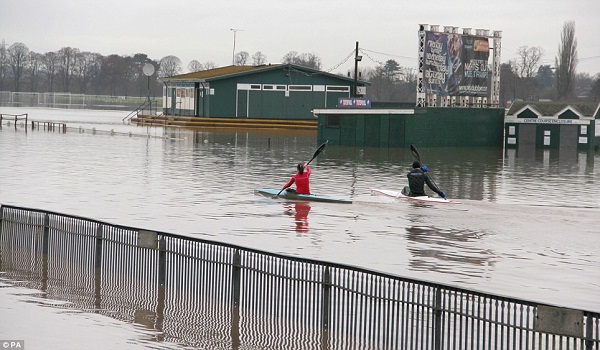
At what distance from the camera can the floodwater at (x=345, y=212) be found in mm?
18844

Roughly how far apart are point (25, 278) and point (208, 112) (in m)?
80.0

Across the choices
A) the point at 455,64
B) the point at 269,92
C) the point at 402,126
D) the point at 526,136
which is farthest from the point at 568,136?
the point at 269,92

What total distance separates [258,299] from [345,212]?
16002 millimetres

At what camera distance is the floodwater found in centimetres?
1884

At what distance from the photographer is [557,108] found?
7900 cm

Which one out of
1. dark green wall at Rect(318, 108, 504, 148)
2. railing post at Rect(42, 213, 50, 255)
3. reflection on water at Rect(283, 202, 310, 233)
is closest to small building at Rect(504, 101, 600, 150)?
dark green wall at Rect(318, 108, 504, 148)

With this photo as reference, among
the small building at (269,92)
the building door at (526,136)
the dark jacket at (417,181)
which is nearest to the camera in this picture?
the dark jacket at (417,181)

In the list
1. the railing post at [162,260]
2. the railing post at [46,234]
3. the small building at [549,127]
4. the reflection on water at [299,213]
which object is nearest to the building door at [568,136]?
the small building at [549,127]

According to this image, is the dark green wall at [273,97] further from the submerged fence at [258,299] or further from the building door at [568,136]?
the submerged fence at [258,299]

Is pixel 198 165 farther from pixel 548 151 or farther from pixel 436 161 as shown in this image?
pixel 548 151

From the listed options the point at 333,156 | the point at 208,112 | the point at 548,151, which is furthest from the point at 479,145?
the point at 208,112

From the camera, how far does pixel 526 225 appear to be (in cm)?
2823

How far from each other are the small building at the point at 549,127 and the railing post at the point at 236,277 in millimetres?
66865

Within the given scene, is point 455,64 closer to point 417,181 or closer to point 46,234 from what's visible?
point 417,181
